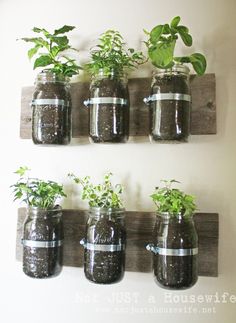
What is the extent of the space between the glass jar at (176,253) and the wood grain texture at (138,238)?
80 millimetres

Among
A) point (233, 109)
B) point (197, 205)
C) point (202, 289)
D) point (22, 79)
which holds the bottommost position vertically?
point (202, 289)

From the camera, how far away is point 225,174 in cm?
120

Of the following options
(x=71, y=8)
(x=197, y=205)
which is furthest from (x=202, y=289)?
(x=71, y=8)

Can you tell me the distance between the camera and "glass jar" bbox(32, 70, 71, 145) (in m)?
1.23

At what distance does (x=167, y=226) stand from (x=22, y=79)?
0.80 meters

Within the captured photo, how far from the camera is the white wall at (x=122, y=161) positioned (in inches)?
47.5

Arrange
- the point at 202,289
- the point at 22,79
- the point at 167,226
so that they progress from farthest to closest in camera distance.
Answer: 1. the point at 22,79
2. the point at 202,289
3. the point at 167,226

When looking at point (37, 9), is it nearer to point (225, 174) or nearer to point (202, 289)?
point (225, 174)

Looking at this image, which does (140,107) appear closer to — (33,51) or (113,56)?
(113,56)

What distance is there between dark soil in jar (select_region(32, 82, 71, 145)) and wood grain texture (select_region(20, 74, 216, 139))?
0.08 meters

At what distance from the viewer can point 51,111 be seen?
1.23 m

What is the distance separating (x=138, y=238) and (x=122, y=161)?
27 cm

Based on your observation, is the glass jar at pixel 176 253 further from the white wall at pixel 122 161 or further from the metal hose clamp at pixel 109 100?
the metal hose clamp at pixel 109 100

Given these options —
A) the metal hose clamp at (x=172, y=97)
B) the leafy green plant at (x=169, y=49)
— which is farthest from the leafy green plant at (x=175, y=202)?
the leafy green plant at (x=169, y=49)
